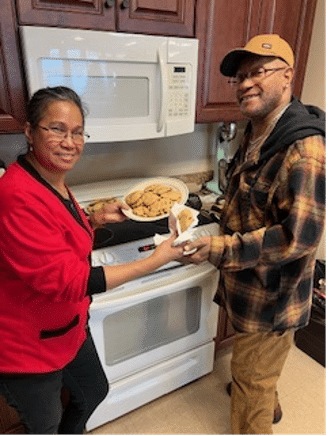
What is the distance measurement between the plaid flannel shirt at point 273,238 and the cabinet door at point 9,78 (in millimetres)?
780

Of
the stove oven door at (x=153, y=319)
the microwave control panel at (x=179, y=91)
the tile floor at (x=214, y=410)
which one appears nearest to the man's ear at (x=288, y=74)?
the microwave control panel at (x=179, y=91)

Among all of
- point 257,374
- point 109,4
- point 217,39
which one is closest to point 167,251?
point 257,374

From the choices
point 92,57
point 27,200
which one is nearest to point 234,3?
point 92,57

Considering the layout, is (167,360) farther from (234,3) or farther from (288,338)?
(234,3)

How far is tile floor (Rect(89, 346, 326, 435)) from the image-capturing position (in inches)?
58.6

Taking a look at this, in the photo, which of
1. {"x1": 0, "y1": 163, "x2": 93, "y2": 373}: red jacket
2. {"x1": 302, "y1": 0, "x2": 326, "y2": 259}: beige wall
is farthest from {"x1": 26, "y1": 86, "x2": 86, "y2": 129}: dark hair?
{"x1": 302, "y1": 0, "x2": 326, "y2": 259}: beige wall

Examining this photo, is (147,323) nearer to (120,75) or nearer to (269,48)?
(120,75)

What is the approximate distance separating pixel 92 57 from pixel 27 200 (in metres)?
0.62

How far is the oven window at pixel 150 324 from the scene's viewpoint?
130cm

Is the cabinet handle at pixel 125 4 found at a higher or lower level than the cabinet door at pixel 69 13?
higher

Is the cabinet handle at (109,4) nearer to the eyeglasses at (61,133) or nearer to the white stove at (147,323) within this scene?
the eyeglasses at (61,133)

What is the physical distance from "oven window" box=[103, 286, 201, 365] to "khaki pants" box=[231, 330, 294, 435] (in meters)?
0.27

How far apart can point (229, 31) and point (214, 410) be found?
1740 millimetres

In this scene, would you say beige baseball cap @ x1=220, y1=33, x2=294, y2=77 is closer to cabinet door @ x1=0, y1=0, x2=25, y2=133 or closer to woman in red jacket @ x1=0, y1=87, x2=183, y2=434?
woman in red jacket @ x1=0, y1=87, x2=183, y2=434
